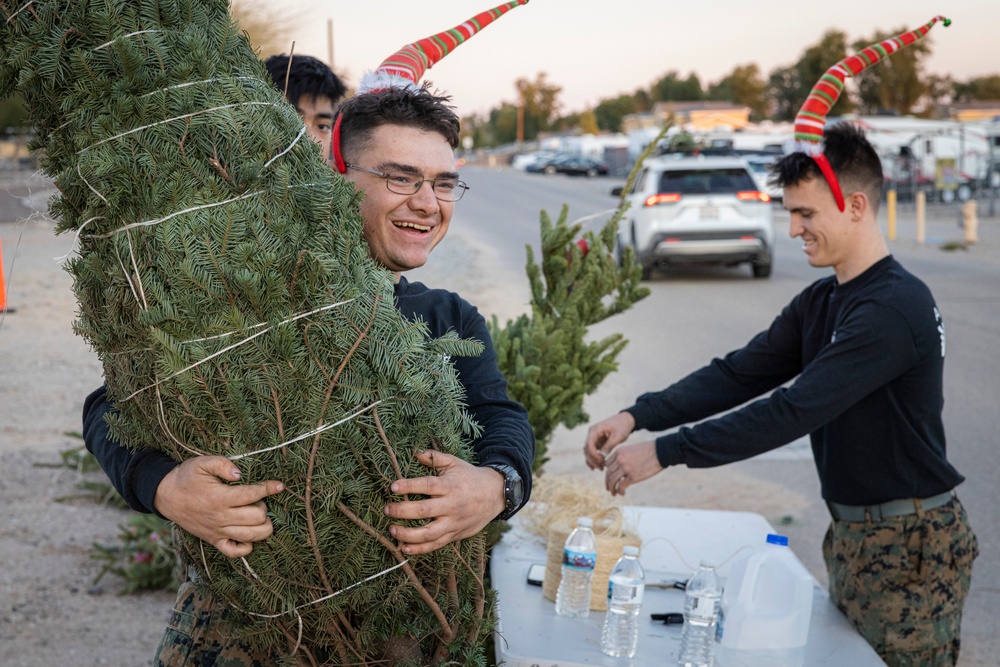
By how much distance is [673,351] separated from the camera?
426 inches

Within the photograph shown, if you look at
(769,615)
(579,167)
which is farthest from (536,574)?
(579,167)

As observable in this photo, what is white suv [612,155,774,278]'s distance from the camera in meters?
15.0

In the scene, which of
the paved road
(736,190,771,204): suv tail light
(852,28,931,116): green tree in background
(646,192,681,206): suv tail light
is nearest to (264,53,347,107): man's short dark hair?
the paved road

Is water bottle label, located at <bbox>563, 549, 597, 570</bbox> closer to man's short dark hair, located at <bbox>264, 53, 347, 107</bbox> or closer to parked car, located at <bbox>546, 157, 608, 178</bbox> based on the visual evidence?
man's short dark hair, located at <bbox>264, 53, 347, 107</bbox>

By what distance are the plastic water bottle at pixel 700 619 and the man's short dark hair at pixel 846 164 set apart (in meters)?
1.33

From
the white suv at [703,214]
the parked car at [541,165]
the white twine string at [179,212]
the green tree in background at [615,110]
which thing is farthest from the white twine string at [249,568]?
the green tree in background at [615,110]

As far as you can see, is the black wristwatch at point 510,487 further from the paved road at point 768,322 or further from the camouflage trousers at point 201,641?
the paved road at point 768,322

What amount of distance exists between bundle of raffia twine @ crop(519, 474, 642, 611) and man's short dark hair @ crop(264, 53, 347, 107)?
1.89m

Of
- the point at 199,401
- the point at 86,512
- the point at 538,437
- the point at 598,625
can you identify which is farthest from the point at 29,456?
the point at 199,401

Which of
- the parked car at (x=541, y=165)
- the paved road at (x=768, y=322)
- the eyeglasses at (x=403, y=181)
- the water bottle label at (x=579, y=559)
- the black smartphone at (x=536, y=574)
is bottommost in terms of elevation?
the paved road at (x=768, y=322)

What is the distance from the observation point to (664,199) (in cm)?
1516

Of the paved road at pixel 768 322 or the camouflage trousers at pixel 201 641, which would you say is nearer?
the camouflage trousers at pixel 201 641

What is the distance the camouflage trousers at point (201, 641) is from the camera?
2.27 metres

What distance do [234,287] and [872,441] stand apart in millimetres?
2068
